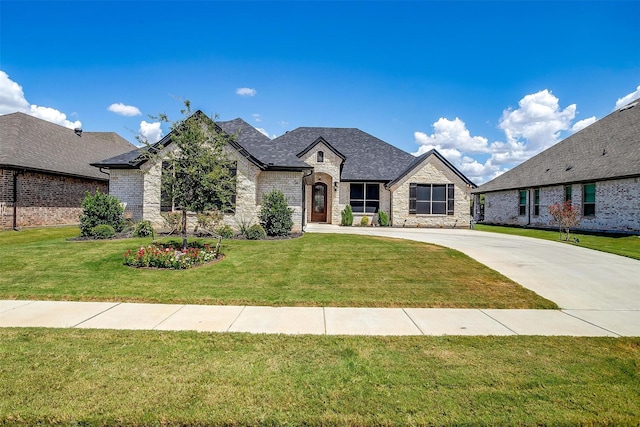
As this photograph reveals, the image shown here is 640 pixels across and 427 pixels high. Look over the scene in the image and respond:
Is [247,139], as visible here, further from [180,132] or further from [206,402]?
[206,402]

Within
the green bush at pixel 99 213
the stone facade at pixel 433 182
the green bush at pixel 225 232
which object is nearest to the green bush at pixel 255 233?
the green bush at pixel 225 232

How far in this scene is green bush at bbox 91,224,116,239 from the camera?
1377 cm

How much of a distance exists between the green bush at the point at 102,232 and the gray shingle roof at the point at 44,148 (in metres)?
8.20

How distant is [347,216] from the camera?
23859 mm

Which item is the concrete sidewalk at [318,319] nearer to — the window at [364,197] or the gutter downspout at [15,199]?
the gutter downspout at [15,199]

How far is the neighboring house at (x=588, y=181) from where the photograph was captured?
1825cm

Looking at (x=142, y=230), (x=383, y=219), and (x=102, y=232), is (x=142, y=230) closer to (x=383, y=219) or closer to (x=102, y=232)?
(x=102, y=232)

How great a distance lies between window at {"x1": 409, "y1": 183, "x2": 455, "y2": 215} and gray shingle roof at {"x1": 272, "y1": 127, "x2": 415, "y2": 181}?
7.42 feet

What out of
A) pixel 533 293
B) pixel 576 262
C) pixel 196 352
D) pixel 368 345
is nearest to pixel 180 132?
pixel 196 352

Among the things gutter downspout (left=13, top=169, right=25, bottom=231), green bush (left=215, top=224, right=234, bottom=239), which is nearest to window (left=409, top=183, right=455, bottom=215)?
green bush (left=215, top=224, right=234, bottom=239)

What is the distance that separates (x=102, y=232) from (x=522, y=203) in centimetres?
2952

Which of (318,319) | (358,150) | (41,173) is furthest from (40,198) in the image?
(358,150)

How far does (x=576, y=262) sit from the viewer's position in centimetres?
1045

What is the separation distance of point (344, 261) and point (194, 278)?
443 cm
